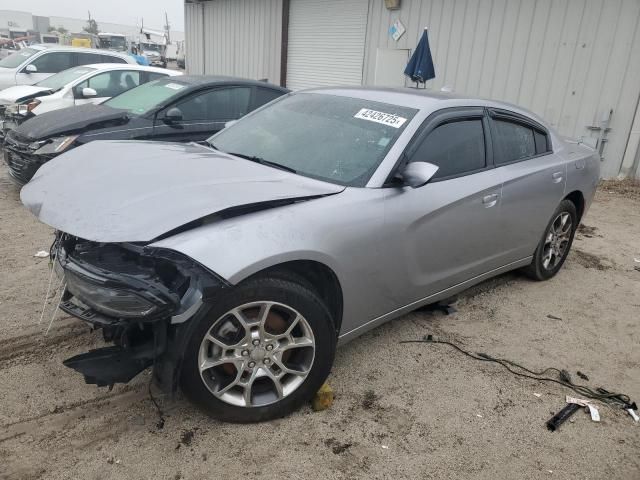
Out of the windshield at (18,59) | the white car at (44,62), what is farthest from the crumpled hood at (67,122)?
the windshield at (18,59)

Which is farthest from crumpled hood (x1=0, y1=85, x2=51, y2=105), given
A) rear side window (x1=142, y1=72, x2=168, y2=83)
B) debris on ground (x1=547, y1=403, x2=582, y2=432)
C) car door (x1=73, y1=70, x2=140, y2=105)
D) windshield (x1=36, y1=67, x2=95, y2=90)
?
debris on ground (x1=547, y1=403, x2=582, y2=432)

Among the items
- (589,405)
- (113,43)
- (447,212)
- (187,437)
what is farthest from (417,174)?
(113,43)

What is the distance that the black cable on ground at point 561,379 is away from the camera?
10.2 ft

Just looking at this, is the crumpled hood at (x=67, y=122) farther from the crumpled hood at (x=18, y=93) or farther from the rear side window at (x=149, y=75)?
the rear side window at (x=149, y=75)

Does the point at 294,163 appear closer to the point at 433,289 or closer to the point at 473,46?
the point at 433,289

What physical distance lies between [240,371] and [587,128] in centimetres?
851

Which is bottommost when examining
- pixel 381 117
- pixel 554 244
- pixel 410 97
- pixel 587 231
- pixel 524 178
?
pixel 587 231

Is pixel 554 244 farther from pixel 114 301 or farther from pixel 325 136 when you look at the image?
pixel 114 301

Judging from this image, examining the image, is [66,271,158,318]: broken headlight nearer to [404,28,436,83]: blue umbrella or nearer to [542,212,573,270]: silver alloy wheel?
[542,212,573,270]: silver alloy wheel

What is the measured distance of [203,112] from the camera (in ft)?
21.5

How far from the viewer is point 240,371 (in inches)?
100

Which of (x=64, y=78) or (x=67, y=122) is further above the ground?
(x=64, y=78)

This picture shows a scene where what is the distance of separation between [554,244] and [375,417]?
283cm

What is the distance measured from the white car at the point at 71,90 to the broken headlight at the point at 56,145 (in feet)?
7.38
